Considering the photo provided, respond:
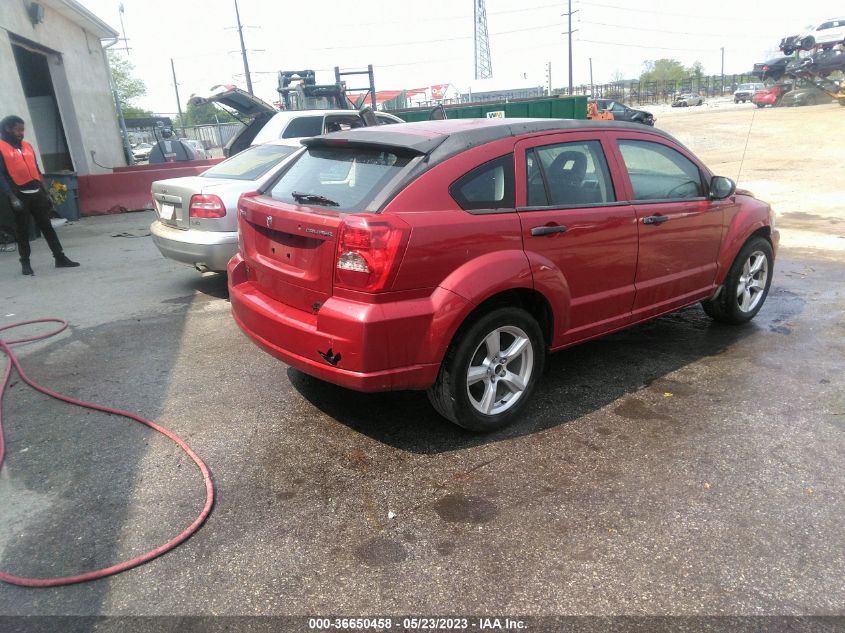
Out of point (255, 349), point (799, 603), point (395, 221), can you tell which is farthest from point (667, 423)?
point (255, 349)

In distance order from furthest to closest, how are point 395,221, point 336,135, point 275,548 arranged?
1. point 336,135
2. point 395,221
3. point 275,548

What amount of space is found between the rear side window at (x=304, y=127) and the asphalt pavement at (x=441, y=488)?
17.2 feet

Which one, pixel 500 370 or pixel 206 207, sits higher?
pixel 206 207

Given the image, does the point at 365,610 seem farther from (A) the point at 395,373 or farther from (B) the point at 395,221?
(B) the point at 395,221

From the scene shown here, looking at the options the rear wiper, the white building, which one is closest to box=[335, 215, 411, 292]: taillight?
the rear wiper

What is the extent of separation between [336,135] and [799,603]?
134 inches

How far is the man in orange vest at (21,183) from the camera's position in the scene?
7387 millimetres

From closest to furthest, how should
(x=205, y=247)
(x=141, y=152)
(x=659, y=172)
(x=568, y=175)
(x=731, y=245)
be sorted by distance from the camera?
(x=568, y=175), (x=659, y=172), (x=731, y=245), (x=205, y=247), (x=141, y=152)

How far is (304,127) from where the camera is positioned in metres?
9.45

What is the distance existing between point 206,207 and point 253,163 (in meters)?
1.06

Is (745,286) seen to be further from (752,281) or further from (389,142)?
(389,142)

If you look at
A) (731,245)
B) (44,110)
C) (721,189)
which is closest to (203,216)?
(721,189)

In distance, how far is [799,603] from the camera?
2.34 m

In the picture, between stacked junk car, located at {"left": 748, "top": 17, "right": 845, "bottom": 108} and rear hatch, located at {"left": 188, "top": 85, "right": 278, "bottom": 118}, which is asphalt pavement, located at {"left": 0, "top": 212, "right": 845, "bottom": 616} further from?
stacked junk car, located at {"left": 748, "top": 17, "right": 845, "bottom": 108}
